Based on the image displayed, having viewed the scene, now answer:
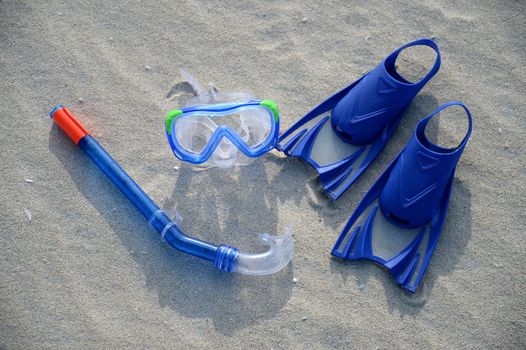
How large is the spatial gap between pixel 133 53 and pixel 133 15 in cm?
27

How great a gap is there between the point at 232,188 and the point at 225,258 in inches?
→ 17.6

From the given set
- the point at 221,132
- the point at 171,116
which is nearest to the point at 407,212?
the point at 221,132

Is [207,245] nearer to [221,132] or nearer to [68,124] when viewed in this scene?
[221,132]

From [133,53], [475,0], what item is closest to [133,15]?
[133,53]

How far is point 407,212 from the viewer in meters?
2.64

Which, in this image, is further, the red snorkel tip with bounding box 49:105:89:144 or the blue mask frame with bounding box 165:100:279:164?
the red snorkel tip with bounding box 49:105:89:144

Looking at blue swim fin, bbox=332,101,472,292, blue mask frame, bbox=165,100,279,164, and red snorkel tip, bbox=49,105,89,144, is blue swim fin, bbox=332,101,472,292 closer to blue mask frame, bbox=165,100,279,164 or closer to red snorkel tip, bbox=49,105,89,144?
blue mask frame, bbox=165,100,279,164

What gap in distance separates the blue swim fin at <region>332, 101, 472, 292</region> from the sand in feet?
0.26

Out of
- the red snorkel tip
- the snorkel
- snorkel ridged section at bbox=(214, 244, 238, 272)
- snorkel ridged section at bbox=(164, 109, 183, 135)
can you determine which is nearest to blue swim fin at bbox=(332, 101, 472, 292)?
the snorkel

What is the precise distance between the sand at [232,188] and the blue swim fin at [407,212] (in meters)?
0.08

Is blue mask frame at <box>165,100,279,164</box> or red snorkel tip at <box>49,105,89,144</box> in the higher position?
blue mask frame at <box>165,100,279,164</box>

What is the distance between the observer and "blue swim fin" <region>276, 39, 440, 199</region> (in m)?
2.72

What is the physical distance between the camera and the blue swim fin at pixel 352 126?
2.72 meters

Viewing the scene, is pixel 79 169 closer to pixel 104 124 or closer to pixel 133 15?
pixel 104 124
